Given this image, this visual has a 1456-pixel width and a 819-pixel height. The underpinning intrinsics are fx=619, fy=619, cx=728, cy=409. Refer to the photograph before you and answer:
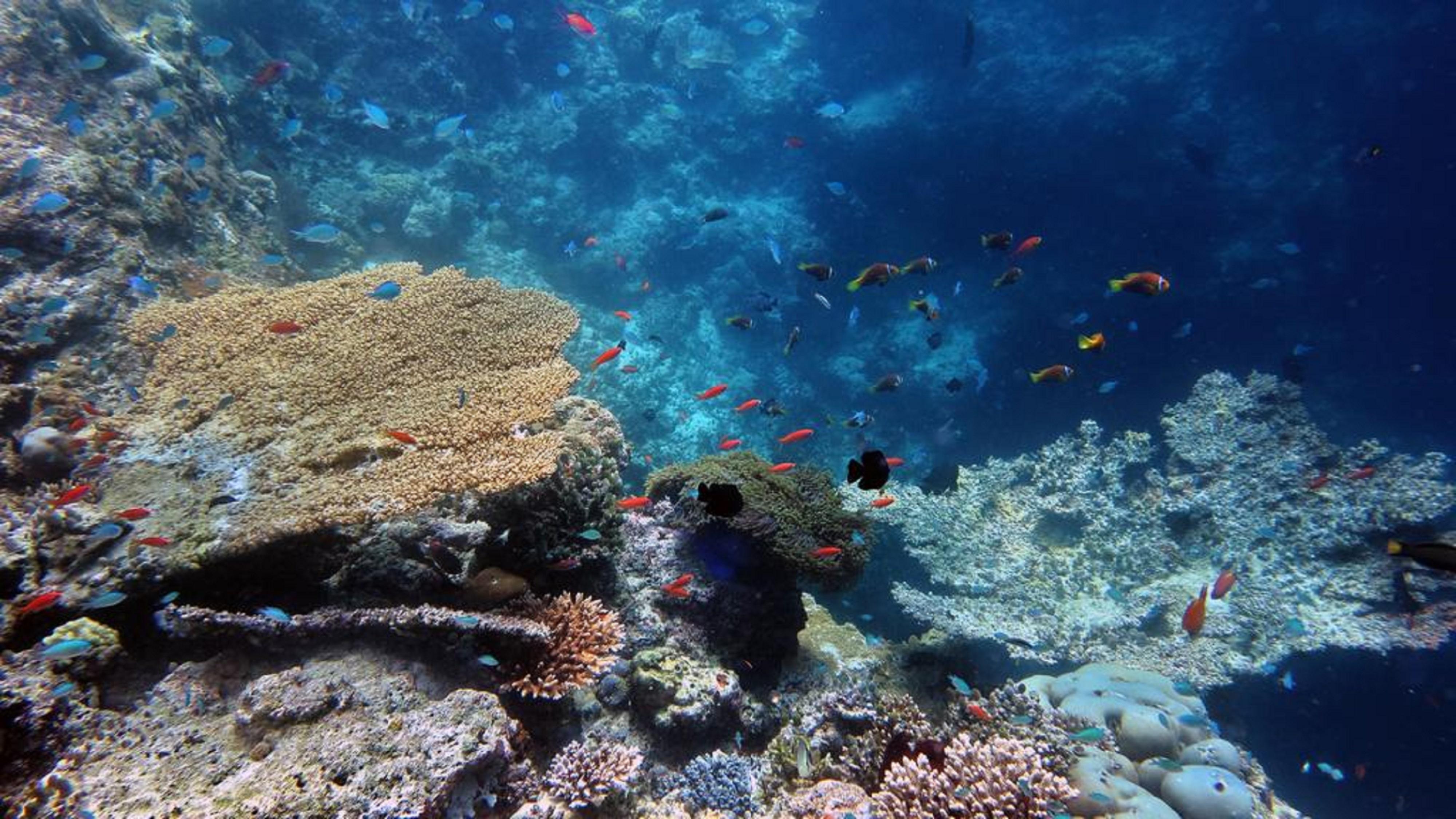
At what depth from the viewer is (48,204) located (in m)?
6.44

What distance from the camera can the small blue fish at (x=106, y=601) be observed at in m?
3.78

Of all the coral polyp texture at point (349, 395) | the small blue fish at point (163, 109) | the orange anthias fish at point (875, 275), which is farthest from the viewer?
the small blue fish at point (163, 109)

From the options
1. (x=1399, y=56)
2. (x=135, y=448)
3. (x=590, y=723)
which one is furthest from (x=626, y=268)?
(x=1399, y=56)

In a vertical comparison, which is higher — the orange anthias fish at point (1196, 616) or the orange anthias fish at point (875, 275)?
the orange anthias fish at point (875, 275)

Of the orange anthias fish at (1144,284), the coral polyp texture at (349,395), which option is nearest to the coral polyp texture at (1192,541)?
the orange anthias fish at (1144,284)

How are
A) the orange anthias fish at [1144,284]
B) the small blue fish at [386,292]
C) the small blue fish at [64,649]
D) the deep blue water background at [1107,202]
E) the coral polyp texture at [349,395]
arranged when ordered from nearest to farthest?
the small blue fish at [64,649], the coral polyp texture at [349,395], the small blue fish at [386,292], the orange anthias fish at [1144,284], the deep blue water background at [1107,202]

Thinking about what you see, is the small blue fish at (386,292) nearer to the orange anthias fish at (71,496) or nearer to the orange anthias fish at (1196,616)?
the orange anthias fish at (71,496)

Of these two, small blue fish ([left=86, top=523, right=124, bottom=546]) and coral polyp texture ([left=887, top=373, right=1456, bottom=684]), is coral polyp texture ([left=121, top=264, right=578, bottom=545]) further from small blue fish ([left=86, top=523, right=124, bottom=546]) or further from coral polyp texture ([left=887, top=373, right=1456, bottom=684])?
coral polyp texture ([left=887, top=373, right=1456, bottom=684])

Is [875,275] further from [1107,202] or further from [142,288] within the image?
[1107,202]

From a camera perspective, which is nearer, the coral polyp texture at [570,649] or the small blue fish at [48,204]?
the coral polyp texture at [570,649]

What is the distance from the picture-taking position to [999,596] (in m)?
10.6

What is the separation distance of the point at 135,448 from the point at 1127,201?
20.3m

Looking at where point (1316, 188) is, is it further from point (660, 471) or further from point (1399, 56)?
point (660, 471)

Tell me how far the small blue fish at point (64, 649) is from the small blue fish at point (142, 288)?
507cm
